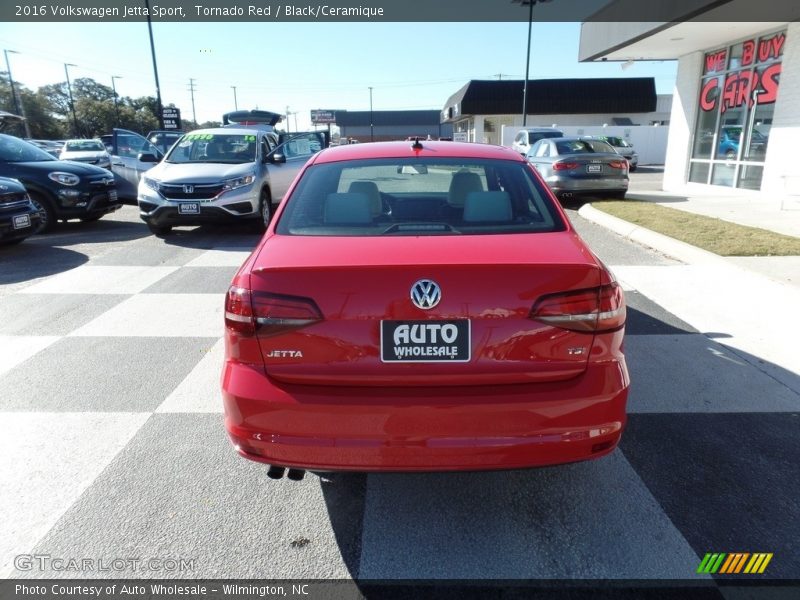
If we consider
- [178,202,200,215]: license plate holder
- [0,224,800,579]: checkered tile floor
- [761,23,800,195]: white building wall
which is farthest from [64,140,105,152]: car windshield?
[761,23,800,195]: white building wall

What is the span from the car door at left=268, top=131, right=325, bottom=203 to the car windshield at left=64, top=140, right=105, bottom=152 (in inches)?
682

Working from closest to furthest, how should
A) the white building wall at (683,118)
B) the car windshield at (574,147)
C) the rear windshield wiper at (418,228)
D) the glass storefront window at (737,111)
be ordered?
the rear windshield wiper at (418,228)
the car windshield at (574,147)
the glass storefront window at (737,111)
the white building wall at (683,118)

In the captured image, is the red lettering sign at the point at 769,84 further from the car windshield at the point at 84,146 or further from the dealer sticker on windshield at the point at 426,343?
the car windshield at the point at 84,146

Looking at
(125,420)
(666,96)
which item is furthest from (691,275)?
(666,96)

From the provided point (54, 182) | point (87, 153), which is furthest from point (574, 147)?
point (87, 153)

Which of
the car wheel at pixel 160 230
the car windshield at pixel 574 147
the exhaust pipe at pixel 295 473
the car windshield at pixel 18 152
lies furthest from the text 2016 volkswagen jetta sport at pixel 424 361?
the car windshield at pixel 574 147

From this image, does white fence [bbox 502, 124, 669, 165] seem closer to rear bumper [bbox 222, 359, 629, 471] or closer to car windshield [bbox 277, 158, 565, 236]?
car windshield [bbox 277, 158, 565, 236]

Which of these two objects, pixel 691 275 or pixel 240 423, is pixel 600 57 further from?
pixel 240 423

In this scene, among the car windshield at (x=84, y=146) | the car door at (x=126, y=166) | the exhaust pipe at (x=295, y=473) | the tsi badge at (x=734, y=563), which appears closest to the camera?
the tsi badge at (x=734, y=563)

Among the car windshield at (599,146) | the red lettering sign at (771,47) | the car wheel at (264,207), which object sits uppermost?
the red lettering sign at (771,47)

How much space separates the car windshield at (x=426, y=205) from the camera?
264 cm

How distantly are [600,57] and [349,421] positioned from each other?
1813 centimetres

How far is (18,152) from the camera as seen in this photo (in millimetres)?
9938

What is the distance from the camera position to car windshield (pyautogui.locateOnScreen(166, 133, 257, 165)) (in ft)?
32.1
